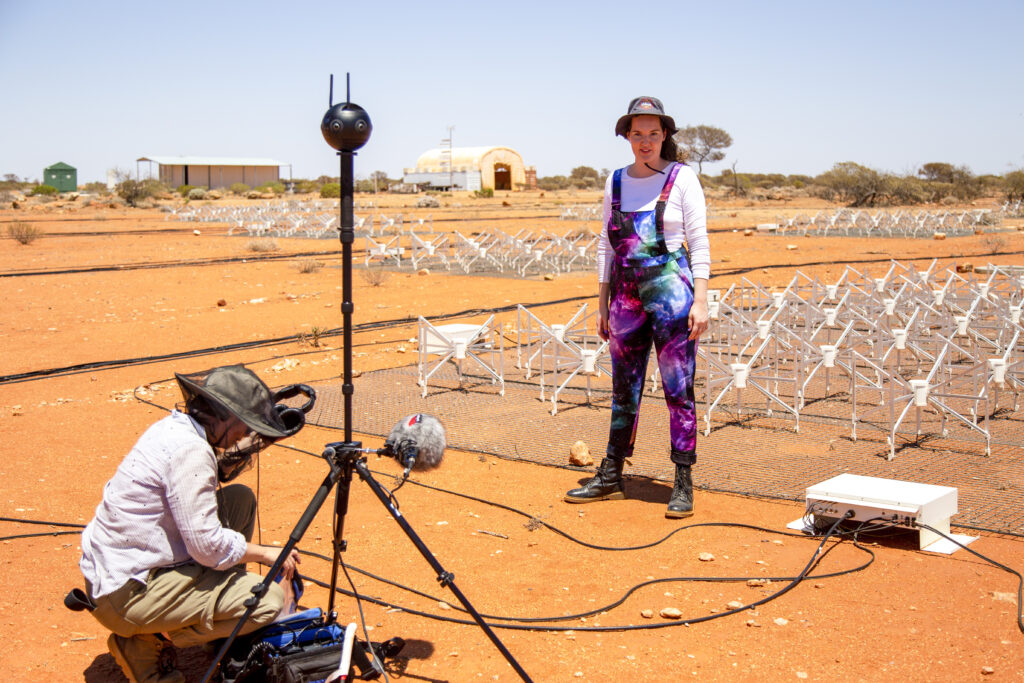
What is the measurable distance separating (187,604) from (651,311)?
2.65m

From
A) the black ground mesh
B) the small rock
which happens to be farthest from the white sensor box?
the small rock

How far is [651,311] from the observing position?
4762 millimetres

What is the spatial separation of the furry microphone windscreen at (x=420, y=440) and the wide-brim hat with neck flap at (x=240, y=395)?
38 cm

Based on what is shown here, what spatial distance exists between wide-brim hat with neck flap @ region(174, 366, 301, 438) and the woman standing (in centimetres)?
215

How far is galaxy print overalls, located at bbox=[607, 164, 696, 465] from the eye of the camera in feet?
15.5

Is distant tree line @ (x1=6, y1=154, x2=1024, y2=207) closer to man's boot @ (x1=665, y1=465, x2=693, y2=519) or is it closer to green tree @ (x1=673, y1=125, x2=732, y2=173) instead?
green tree @ (x1=673, y1=125, x2=732, y2=173)

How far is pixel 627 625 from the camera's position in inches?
146

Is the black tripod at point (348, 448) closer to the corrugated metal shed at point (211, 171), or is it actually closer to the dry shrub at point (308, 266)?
the dry shrub at point (308, 266)

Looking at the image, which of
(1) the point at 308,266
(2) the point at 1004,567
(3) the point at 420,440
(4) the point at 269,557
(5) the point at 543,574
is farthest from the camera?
(1) the point at 308,266

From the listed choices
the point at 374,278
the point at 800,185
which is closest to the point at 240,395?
the point at 374,278

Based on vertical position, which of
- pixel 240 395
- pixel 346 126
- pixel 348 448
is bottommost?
pixel 348 448

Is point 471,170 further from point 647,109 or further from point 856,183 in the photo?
point 647,109

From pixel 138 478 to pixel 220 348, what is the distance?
769 cm

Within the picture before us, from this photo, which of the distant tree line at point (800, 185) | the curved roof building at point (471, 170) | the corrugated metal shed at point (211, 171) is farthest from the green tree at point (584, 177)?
the corrugated metal shed at point (211, 171)
